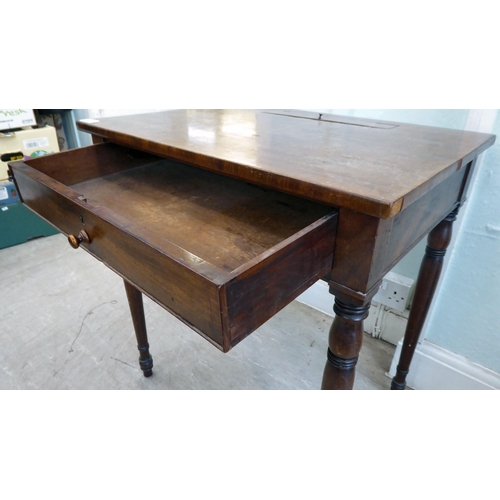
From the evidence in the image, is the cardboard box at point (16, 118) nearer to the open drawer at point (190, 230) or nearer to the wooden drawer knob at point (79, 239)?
the open drawer at point (190, 230)

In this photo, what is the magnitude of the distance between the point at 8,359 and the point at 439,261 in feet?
4.13

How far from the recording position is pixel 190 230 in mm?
623

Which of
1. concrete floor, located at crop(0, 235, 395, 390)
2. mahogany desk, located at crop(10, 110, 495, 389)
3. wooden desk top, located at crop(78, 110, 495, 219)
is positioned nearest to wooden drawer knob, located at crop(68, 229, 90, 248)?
mahogany desk, located at crop(10, 110, 495, 389)

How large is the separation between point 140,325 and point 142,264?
2.08 ft

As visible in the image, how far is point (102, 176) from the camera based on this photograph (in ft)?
2.76

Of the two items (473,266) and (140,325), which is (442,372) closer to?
(473,266)

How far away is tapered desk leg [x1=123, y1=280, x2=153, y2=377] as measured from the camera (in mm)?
1011

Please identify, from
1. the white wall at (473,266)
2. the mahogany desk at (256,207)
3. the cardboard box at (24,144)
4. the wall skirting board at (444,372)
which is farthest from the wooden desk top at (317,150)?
the cardboard box at (24,144)

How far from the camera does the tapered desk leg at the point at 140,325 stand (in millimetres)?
1011

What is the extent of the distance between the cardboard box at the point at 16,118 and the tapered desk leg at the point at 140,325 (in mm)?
1265

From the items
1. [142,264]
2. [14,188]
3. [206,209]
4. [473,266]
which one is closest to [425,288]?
[473,266]

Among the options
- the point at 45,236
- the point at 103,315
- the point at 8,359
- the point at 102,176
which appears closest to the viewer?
the point at 102,176

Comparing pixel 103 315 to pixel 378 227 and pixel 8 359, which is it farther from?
pixel 378 227

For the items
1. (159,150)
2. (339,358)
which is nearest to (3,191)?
(159,150)
